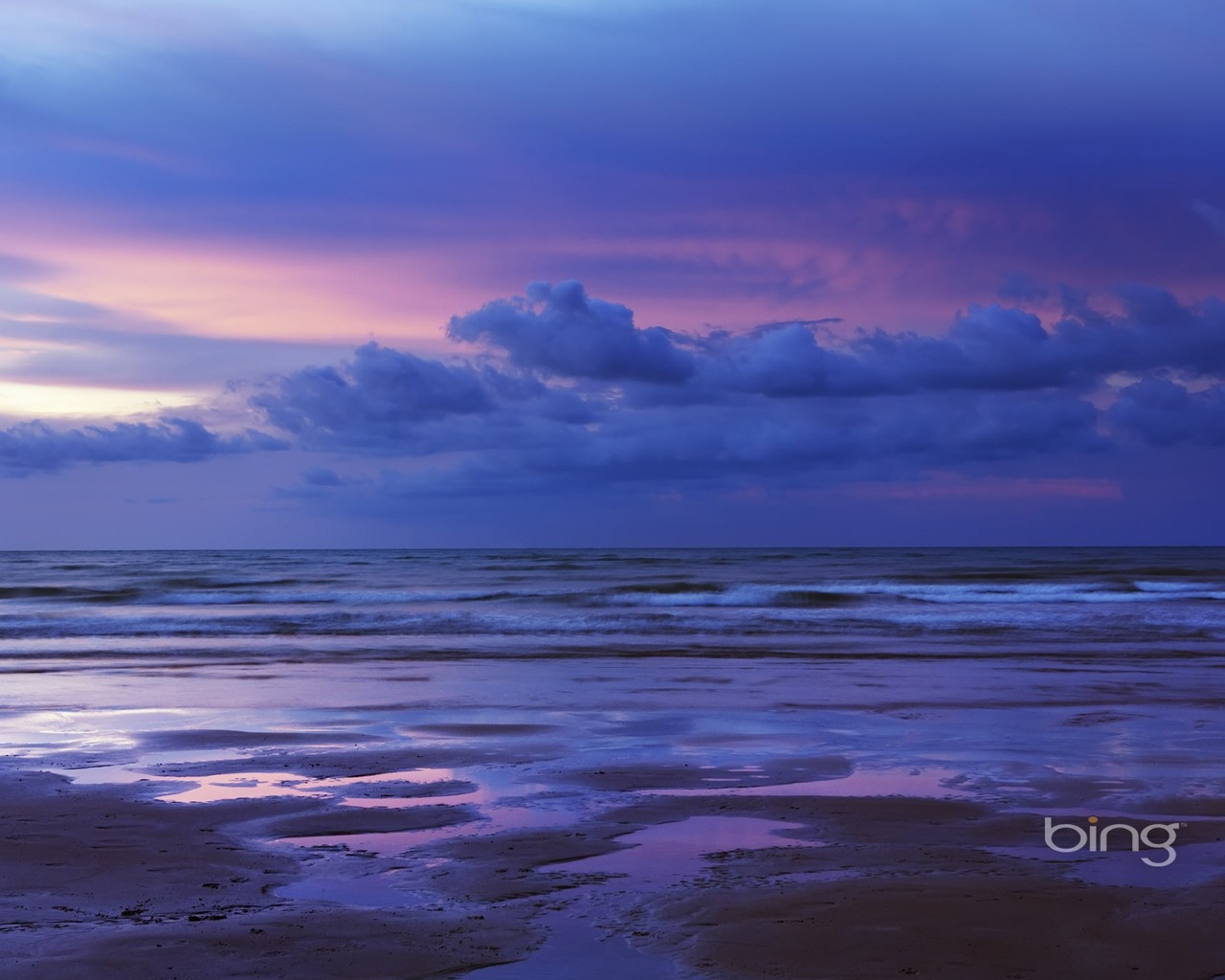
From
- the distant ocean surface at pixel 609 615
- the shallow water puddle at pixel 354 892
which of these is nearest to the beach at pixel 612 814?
the shallow water puddle at pixel 354 892

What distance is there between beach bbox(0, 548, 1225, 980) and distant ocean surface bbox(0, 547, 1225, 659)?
1.76 m

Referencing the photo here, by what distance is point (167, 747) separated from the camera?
1028 cm

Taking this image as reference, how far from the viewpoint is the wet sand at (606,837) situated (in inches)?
194

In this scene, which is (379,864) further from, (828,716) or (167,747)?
(828,716)

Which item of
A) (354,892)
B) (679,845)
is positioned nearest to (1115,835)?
(679,845)

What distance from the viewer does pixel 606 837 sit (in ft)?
22.7

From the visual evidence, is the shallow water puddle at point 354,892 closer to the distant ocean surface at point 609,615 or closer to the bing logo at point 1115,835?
the bing logo at point 1115,835

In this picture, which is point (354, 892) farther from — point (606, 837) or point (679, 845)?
point (679, 845)

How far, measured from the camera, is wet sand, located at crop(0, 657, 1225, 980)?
4.93m

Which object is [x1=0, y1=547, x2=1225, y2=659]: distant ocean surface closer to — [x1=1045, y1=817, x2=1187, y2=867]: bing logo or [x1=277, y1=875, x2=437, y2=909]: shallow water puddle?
[x1=1045, y1=817, x2=1187, y2=867]: bing logo

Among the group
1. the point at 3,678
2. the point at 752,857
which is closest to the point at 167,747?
the point at 752,857

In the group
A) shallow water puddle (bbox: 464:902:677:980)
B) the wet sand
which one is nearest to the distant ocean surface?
the wet sand

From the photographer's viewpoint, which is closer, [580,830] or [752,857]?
[752,857]

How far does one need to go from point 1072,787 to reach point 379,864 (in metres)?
5.04
